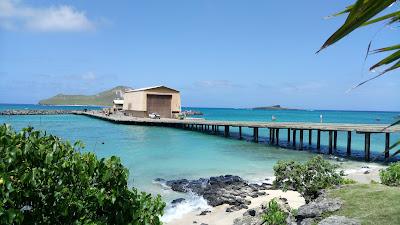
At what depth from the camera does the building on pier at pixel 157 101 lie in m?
52.6

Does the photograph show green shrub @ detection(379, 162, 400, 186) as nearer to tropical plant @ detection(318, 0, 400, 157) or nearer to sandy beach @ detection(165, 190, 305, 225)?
sandy beach @ detection(165, 190, 305, 225)

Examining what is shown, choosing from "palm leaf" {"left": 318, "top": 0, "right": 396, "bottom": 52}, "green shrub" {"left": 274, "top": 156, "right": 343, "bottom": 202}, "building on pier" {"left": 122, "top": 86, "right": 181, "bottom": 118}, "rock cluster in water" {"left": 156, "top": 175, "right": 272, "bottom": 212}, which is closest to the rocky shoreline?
"rock cluster in water" {"left": 156, "top": 175, "right": 272, "bottom": 212}

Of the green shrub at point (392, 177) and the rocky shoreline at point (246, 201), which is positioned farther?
the green shrub at point (392, 177)

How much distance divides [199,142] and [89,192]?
30383mm

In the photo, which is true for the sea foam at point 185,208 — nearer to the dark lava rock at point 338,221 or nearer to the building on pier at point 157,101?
the dark lava rock at point 338,221

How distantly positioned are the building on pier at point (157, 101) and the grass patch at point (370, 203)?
45.1m

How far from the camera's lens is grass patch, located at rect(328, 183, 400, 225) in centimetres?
659

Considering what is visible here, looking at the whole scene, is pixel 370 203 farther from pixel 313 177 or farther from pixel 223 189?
pixel 223 189

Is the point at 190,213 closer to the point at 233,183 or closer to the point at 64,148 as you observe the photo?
the point at 233,183

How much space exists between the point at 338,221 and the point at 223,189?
8.08 m

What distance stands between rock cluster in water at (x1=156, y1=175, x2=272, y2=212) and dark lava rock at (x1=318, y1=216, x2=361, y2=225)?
5.53 meters

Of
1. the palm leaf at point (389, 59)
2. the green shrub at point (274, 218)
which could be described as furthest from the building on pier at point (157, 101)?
the palm leaf at point (389, 59)

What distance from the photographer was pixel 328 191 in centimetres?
859

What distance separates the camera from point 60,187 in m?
3.04
